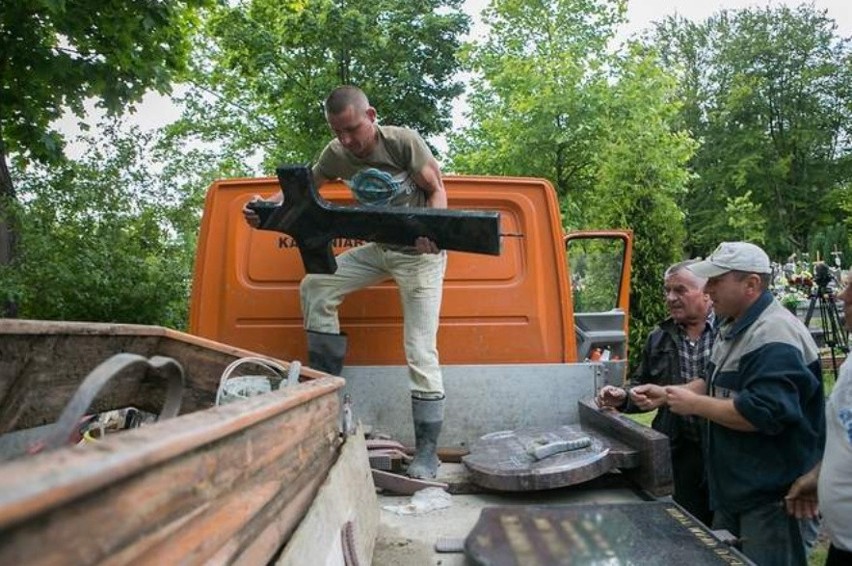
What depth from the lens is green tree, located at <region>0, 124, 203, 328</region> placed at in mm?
8242

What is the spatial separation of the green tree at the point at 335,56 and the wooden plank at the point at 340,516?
1436 centimetres

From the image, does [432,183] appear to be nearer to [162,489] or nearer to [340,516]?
[340,516]

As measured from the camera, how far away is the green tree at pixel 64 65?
778 centimetres

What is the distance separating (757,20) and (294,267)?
40.6 metres

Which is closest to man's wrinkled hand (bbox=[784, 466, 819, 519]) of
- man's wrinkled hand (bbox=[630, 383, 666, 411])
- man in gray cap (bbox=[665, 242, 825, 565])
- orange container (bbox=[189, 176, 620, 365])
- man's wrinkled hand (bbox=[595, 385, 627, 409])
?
man in gray cap (bbox=[665, 242, 825, 565])

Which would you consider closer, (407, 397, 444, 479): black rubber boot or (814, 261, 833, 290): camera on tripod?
(407, 397, 444, 479): black rubber boot

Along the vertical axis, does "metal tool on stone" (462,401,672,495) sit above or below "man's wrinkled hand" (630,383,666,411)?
below

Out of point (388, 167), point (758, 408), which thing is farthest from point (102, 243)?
point (758, 408)

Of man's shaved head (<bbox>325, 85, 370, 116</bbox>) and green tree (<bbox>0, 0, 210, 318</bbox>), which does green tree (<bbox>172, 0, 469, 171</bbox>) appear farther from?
man's shaved head (<bbox>325, 85, 370, 116</bbox>)

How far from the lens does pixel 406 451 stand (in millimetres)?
3480

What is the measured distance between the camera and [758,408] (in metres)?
2.74

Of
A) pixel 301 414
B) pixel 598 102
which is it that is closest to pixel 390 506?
pixel 301 414

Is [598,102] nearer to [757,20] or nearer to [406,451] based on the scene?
[406,451]

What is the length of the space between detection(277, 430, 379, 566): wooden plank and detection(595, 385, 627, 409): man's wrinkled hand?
3.66 ft
